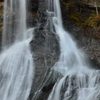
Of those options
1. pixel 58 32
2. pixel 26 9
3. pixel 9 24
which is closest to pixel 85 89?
pixel 58 32

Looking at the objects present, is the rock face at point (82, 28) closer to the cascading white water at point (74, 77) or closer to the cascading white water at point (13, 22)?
the cascading white water at point (74, 77)

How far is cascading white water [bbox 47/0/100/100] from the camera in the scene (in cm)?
753

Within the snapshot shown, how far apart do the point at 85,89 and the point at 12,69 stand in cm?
457

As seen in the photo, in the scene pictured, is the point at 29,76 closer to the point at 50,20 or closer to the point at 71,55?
the point at 71,55

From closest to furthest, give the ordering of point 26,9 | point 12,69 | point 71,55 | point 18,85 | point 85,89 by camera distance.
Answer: point 85,89
point 18,85
point 12,69
point 71,55
point 26,9

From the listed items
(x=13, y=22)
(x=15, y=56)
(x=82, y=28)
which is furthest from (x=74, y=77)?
(x=13, y=22)

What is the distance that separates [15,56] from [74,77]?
424 cm

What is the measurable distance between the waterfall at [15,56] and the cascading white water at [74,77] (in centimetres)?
173

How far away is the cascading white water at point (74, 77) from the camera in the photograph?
24.7ft

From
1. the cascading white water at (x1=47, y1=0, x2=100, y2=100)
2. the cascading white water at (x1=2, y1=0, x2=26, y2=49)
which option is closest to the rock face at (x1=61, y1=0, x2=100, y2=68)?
the cascading white water at (x1=47, y1=0, x2=100, y2=100)

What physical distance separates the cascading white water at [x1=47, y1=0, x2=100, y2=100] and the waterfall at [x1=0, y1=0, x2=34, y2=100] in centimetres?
173

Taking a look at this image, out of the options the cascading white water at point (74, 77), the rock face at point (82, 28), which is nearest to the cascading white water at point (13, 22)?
the cascading white water at point (74, 77)

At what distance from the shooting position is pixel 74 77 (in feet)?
27.3

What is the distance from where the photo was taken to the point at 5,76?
916 cm
